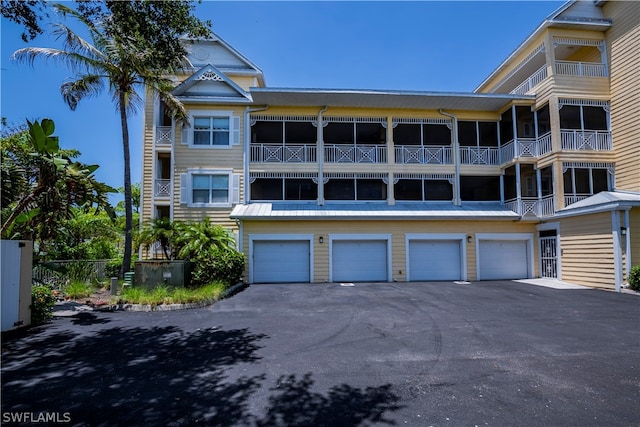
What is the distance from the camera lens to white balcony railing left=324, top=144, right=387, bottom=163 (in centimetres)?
1703

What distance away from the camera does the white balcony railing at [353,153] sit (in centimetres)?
1703

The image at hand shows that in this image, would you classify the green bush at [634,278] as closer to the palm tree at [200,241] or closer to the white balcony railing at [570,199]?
the white balcony railing at [570,199]

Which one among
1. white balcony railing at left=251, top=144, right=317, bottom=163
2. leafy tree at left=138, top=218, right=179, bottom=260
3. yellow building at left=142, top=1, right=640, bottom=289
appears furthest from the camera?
white balcony railing at left=251, top=144, right=317, bottom=163

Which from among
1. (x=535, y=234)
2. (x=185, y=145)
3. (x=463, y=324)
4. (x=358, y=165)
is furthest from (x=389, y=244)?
(x=185, y=145)

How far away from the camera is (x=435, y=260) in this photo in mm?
16031

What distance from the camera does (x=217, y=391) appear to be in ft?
13.8

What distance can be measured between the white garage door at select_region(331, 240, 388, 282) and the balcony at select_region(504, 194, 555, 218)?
21.6 feet

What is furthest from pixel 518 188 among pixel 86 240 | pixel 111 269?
pixel 86 240

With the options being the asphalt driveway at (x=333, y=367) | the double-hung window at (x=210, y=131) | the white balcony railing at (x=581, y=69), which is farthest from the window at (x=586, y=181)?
the double-hung window at (x=210, y=131)

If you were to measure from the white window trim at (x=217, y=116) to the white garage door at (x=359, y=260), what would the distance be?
708cm

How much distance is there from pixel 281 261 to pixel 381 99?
9.18 metres

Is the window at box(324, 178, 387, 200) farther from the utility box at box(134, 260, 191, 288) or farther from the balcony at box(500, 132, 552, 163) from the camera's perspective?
the utility box at box(134, 260, 191, 288)

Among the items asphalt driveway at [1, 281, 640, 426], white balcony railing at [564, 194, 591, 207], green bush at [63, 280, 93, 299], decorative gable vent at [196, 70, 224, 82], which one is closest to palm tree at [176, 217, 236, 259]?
green bush at [63, 280, 93, 299]

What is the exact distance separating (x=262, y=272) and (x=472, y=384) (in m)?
12.0
